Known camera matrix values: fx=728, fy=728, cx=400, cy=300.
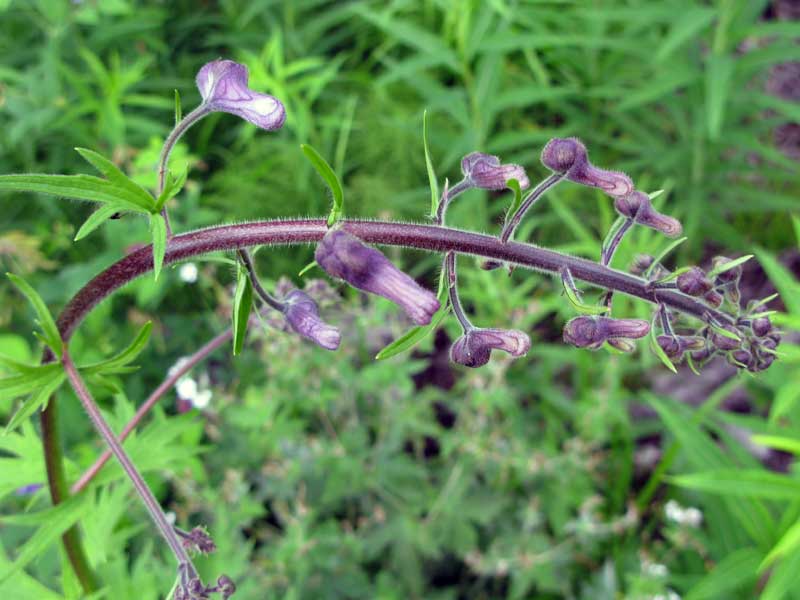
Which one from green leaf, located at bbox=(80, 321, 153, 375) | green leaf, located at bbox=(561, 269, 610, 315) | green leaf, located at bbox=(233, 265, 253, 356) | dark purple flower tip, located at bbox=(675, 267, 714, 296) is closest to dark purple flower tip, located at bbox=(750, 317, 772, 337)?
dark purple flower tip, located at bbox=(675, 267, 714, 296)

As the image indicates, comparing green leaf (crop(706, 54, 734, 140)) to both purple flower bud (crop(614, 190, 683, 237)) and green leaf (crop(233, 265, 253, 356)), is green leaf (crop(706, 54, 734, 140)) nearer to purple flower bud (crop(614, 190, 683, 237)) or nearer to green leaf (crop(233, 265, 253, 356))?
purple flower bud (crop(614, 190, 683, 237))

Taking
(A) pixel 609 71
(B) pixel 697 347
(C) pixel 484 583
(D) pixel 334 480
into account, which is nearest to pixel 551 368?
(C) pixel 484 583

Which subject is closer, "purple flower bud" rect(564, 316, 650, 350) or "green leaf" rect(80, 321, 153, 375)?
"purple flower bud" rect(564, 316, 650, 350)

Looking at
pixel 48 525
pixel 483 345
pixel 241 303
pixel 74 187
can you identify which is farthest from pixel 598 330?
pixel 48 525

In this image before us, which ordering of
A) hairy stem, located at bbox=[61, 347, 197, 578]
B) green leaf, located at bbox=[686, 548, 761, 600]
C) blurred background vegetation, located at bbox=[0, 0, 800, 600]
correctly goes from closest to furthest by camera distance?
hairy stem, located at bbox=[61, 347, 197, 578]
green leaf, located at bbox=[686, 548, 761, 600]
blurred background vegetation, located at bbox=[0, 0, 800, 600]

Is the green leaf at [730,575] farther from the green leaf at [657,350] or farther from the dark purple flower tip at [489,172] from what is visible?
the dark purple flower tip at [489,172]

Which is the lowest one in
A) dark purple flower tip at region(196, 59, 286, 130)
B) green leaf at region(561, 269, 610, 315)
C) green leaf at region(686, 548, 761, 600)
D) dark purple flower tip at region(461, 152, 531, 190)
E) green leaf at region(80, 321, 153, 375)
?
green leaf at region(686, 548, 761, 600)

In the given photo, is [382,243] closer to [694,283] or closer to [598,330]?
[598,330]
